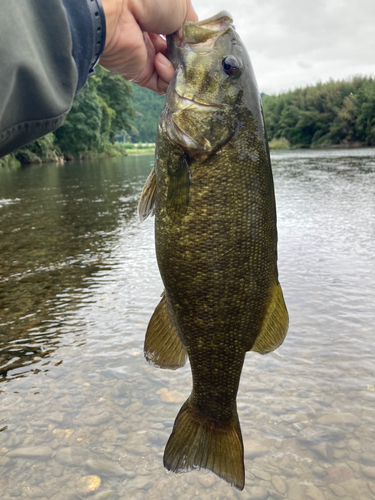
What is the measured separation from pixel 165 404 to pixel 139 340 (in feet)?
3.47

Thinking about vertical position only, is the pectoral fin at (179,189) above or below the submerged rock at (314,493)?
above

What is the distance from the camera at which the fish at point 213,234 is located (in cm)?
187

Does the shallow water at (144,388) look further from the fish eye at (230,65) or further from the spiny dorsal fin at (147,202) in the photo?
the fish eye at (230,65)

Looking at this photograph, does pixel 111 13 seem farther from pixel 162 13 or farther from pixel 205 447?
pixel 205 447

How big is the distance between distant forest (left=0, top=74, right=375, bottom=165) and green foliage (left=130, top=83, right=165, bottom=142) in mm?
83235

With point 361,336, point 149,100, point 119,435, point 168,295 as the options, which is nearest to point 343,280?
point 361,336

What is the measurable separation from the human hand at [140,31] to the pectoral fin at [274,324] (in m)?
1.39

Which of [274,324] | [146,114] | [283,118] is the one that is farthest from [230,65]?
[146,114]

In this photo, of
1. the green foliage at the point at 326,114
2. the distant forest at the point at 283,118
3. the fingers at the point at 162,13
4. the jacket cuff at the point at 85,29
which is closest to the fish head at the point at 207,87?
the fingers at the point at 162,13

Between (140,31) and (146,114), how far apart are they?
534 ft

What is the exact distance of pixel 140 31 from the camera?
89.3 inches

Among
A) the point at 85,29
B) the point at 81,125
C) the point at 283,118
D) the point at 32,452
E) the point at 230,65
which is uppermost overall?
the point at 283,118

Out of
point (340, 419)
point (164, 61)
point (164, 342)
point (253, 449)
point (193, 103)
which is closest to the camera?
point (193, 103)

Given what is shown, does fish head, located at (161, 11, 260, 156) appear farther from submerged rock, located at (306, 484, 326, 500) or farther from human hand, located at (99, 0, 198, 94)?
submerged rock, located at (306, 484, 326, 500)
